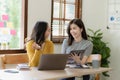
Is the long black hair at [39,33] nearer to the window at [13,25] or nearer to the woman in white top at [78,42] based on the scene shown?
the woman in white top at [78,42]

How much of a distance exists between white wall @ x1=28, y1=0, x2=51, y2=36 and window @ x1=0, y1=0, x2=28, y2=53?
95 millimetres

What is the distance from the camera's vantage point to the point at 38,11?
414cm

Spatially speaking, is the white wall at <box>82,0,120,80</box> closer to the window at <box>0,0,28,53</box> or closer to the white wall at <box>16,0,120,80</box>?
the white wall at <box>16,0,120,80</box>

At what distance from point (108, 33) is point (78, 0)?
880 millimetres

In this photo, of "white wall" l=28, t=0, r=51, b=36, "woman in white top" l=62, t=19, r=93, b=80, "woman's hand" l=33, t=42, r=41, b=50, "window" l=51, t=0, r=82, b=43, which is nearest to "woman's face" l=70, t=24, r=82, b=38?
"woman in white top" l=62, t=19, r=93, b=80

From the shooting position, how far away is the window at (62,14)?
4.50 metres

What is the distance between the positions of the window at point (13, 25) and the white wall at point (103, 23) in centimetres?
146

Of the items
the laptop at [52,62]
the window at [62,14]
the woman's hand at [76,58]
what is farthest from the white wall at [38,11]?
the laptop at [52,62]

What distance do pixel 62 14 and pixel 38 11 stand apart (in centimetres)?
67

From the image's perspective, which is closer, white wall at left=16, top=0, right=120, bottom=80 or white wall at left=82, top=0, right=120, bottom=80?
white wall at left=16, top=0, right=120, bottom=80

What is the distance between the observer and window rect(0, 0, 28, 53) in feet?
12.5

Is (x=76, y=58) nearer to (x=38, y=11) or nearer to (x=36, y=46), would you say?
(x=36, y=46)

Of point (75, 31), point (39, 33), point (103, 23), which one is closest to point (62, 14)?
point (103, 23)

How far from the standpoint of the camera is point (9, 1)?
388 centimetres
